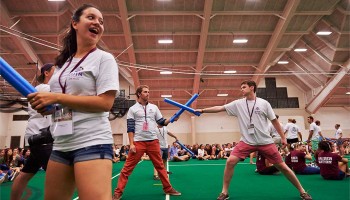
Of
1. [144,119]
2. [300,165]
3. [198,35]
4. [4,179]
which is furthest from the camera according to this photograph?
[198,35]

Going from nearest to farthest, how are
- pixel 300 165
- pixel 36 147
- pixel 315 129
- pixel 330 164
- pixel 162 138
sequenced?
pixel 36 147 < pixel 330 164 < pixel 300 165 < pixel 162 138 < pixel 315 129

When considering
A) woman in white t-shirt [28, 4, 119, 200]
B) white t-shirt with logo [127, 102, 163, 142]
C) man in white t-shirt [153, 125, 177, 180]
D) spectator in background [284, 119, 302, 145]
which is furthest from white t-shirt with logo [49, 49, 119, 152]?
spectator in background [284, 119, 302, 145]

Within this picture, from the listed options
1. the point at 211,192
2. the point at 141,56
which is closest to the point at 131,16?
the point at 141,56

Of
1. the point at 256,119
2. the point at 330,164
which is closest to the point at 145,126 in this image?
the point at 256,119

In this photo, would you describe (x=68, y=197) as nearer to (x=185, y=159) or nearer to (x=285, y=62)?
(x=185, y=159)

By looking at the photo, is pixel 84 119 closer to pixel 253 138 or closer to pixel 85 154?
pixel 85 154

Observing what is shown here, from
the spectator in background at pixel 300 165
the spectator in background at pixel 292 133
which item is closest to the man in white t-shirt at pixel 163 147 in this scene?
the spectator in background at pixel 300 165

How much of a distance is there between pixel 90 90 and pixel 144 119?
313cm

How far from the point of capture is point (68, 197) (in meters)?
1.52

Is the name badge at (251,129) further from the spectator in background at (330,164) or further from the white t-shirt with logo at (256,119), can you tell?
the spectator in background at (330,164)

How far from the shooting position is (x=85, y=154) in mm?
1338

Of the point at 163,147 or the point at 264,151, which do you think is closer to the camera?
the point at 264,151

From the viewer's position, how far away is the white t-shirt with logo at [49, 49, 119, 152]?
137 centimetres

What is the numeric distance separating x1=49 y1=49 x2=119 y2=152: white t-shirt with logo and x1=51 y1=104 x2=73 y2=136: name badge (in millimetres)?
23
